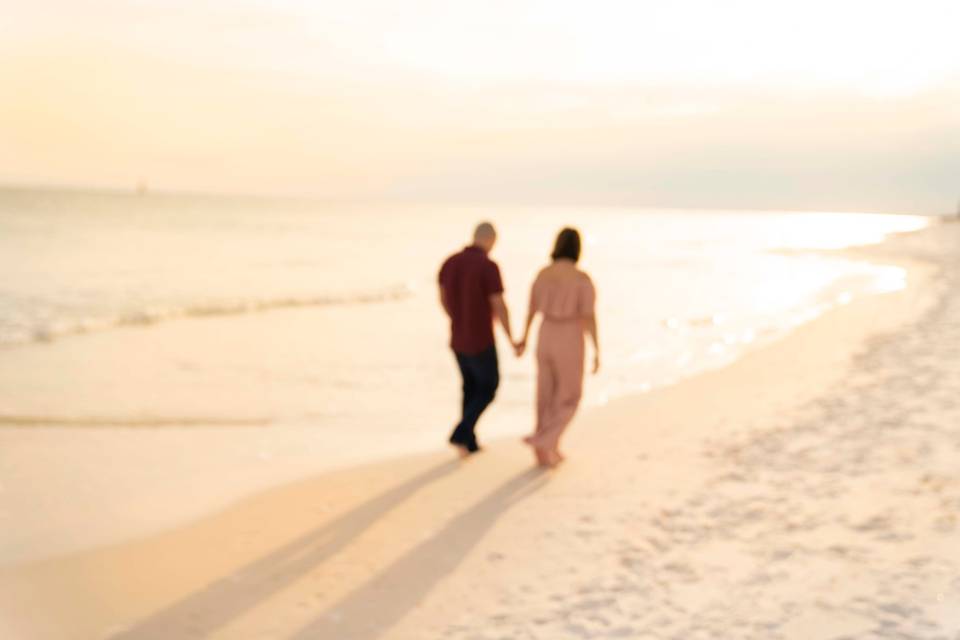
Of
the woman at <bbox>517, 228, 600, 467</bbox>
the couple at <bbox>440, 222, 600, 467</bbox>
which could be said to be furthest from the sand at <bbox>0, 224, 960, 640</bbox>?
the couple at <bbox>440, 222, 600, 467</bbox>

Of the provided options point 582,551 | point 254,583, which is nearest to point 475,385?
point 582,551

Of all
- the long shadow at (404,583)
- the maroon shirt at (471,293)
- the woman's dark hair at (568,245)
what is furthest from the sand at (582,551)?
the woman's dark hair at (568,245)

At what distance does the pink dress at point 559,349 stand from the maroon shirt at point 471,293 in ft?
1.26

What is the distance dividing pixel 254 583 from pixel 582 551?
181cm

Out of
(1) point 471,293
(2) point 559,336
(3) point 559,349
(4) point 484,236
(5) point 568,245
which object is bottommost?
(3) point 559,349

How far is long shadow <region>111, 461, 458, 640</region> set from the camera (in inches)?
150

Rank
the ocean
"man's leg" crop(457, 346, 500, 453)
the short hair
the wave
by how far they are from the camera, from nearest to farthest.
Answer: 1. the short hair
2. "man's leg" crop(457, 346, 500, 453)
3. the ocean
4. the wave

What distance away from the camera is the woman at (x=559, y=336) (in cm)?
597

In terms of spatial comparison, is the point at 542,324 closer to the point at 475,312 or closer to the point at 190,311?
the point at 475,312

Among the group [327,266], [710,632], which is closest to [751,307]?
[710,632]

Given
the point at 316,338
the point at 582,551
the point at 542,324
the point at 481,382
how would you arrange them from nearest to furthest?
the point at 582,551, the point at 542,324, the point at 481,382, the point at 316,338

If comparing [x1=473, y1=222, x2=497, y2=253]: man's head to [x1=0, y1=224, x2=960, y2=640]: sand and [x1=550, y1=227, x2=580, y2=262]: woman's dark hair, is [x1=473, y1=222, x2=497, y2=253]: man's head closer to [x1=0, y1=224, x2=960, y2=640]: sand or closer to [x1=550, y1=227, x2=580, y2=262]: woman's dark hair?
[x1=550, y1=227, x2=580, y2=262]: woman's dark hair

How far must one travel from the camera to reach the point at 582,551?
4.53 meters

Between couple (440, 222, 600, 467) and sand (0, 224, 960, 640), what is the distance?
469mm
